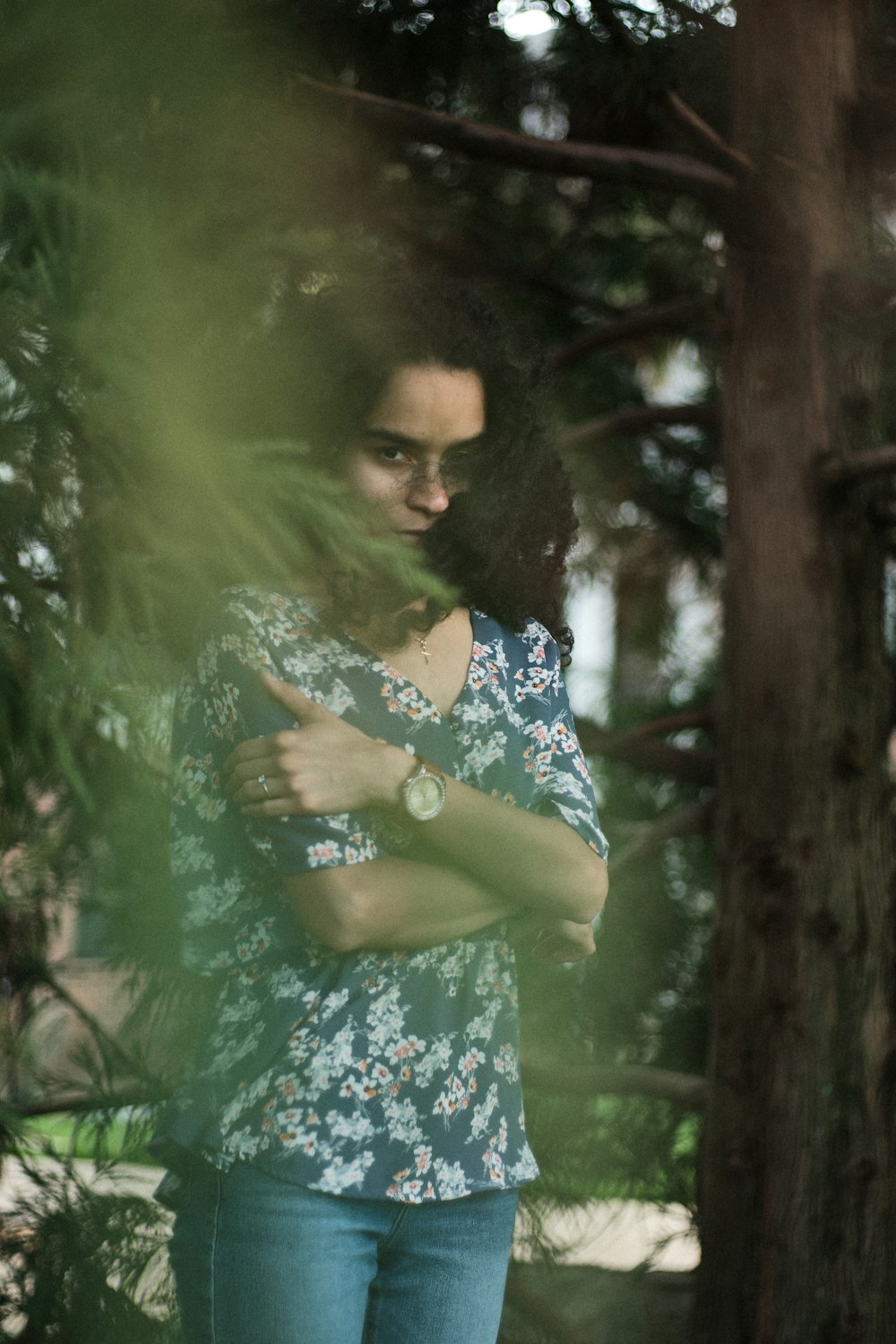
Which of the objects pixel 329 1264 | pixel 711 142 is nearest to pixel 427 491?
pixel 329 1264

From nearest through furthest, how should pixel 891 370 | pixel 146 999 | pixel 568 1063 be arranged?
pixel 146 999, pixel 568 1063, pixel 891 370

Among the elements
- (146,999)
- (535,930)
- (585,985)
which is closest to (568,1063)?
(585,985)

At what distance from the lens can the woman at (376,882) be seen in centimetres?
110

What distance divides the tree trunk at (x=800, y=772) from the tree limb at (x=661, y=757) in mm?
189

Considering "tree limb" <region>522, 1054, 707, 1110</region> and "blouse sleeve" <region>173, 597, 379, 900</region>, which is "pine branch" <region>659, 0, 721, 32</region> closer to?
"blouse sleeve" <region>173, 597, 379, 900</region>

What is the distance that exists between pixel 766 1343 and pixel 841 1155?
12.6 inches

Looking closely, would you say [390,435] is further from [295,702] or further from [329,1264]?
[329,1264]

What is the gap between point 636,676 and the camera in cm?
366

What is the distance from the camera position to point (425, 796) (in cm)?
113

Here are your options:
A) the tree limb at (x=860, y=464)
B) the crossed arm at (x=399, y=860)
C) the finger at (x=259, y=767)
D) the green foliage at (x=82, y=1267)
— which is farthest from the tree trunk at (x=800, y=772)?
the finger at (x=259, y=767)

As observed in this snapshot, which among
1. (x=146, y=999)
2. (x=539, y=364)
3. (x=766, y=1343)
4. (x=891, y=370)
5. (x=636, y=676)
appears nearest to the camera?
(x=539, y=364)

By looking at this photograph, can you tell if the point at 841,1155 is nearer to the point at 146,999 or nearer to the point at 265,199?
the point at 146,999

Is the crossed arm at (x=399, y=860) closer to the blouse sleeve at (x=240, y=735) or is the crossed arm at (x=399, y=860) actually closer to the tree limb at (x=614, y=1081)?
the blouse sleeve at (x=240, y=735)

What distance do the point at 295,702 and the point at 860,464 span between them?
141cm
